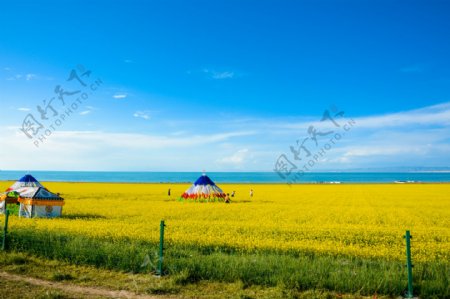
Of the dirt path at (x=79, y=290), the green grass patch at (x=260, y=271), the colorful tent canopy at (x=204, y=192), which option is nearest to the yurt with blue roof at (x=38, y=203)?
the green grass patch at (x=260, y=271)

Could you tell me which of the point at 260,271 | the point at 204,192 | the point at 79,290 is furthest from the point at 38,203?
the point at 204,192

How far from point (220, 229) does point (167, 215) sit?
376 inches

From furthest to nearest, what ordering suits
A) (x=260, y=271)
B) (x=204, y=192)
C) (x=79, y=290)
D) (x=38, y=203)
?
(x=204, y=192)
(x=38, y=203)
(x=260, y=271)
(x=79, y=290)

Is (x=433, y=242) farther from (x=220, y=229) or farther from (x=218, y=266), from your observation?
(x=218, y=266)

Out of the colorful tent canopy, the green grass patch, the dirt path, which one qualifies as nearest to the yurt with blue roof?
the green grass patch

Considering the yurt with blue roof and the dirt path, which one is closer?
the dirt path

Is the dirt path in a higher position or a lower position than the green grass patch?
lower

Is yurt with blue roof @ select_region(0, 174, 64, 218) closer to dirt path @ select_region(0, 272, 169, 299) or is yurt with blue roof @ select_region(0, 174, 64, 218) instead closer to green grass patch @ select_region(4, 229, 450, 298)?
green grass patch @ select_region(4, 229, 450, 298)

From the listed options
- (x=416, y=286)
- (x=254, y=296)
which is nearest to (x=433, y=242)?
(x=416, y=286)

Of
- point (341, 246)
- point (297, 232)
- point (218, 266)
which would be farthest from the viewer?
point (297, 232)

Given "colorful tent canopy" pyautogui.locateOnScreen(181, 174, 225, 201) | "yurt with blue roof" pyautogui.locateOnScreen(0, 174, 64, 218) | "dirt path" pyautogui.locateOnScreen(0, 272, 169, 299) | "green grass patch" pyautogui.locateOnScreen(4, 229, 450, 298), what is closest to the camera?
"dirt path" pyautogui.locateOnScreen(0, 272, 169, 299)

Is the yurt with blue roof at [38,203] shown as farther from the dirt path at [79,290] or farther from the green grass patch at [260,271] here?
the dirt path at [79,290]

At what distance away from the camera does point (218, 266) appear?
995 centimetres

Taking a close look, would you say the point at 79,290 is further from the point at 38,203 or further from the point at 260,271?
the point at 38,203
